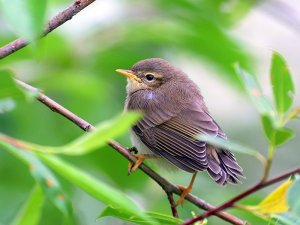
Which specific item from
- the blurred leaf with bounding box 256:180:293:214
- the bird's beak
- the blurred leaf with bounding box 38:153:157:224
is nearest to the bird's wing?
the bird's beak

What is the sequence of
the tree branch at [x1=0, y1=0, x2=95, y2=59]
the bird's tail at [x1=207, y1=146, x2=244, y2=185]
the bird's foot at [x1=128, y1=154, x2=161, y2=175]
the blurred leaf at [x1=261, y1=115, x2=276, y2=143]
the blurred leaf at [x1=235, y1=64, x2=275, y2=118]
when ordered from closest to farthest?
the blurred leaf at [x1=261, y1=115, x2=276, y2=143] → the blurred leaf at [x1=235, y1=64, x2=275, y2=118] → the tree branch at [x1=0, y1=0, x2=95, y2=59] → the bird's foot at [x1=128, y1=154, x2=161, y2=175] → the bird's tail at [x1=207, y1=146, x2=244, y2=185]

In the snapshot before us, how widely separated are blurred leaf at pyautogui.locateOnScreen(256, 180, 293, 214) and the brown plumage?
1.56 meters

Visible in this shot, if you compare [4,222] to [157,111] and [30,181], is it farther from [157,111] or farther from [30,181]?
[157,111]

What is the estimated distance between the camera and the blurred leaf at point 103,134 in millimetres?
1643

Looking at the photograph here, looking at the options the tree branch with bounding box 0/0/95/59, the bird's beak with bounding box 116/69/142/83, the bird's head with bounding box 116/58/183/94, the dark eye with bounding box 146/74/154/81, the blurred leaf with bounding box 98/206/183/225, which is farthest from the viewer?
the dark eye with bounding box 146/74/154/81

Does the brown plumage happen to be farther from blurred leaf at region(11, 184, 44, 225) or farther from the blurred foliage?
blurred leaf at region(11, 184, 44, 225)

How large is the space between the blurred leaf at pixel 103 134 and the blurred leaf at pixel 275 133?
1.42ft

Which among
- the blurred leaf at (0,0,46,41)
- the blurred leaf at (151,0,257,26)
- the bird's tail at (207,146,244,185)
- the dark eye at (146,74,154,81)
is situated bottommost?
the bird's tail at (207,146,244,185)

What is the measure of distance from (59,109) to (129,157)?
519 millimetres

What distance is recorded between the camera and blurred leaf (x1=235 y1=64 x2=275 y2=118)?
6.70 feet

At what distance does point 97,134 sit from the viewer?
173 cm

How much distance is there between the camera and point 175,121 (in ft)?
14.2

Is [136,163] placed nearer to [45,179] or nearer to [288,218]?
[288,218]

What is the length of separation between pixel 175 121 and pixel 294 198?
2392mm
